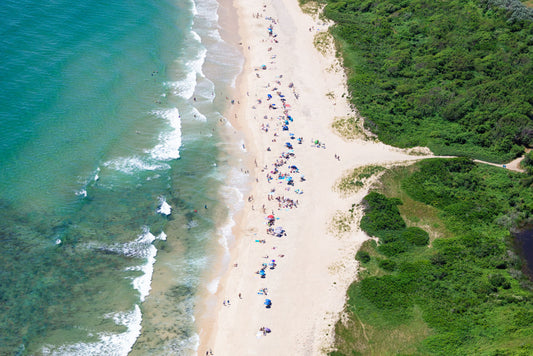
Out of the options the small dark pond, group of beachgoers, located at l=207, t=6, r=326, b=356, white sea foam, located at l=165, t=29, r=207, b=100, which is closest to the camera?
the small dark pond

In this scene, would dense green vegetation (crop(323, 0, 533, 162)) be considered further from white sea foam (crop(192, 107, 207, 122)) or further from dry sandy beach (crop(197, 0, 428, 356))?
white sea foam (crop(192, 107, 207, 122))

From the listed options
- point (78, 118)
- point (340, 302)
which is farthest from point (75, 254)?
point (340, 302)

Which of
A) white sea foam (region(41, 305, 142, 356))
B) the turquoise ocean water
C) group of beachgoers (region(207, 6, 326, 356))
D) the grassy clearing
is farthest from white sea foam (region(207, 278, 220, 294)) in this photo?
the grassy clearing

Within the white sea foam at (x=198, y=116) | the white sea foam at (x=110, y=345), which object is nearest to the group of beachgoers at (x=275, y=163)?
the white sea foam at (x=198, y=116)

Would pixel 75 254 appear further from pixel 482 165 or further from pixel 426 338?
pixel 482 165

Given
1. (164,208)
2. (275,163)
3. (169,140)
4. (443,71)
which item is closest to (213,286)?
(164,208)
